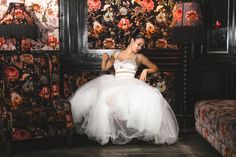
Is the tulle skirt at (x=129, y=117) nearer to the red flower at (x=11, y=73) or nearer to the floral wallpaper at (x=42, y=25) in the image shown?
the red flower at (x=11, y=73)

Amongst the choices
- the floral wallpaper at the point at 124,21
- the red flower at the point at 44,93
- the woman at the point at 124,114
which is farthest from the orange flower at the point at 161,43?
the red flower at the point at 44,93

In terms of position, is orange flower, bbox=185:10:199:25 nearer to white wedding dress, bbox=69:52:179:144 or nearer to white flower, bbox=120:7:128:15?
white wedding dress, bbox=69:52:179:144

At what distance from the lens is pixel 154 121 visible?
14.5 ft

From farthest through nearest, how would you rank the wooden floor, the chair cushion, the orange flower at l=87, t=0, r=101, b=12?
the orange flower at l=87, t=0, r=101, b=12 → the wooden floor → the chair cushion

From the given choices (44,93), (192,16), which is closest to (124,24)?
(192,16)

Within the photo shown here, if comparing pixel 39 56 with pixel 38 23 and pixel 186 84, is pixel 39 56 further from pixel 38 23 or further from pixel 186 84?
pixel 186 84

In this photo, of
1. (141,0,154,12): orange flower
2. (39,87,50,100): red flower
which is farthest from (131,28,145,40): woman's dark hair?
Result: (39,87,50,100): red flower

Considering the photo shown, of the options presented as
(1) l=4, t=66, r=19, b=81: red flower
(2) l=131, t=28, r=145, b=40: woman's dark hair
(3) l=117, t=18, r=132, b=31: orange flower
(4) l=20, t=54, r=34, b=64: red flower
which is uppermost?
(3) l=117, t=18, r=132, b=31: orange flower

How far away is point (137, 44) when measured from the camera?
16.4 feet

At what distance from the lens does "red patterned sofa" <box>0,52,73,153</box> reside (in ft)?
13.6

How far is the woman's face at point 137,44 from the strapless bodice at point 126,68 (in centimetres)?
16

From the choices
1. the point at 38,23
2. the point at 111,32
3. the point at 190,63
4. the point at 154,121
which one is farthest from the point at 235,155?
the point at 38,23

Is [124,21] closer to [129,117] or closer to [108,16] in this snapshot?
[108,16]

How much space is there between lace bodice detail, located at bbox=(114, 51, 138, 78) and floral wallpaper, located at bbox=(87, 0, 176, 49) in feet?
1.51
